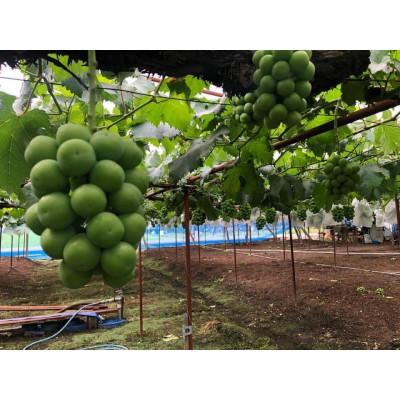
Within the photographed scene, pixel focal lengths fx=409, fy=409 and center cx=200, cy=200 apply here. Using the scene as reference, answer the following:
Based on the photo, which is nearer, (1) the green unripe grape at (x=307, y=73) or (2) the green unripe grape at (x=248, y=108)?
(1) the green unripe grape at (x=307, y=73)

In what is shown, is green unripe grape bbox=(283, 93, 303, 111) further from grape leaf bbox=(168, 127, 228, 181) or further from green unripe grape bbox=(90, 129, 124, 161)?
grape leaf bbox=(168, 127, 228, 181)

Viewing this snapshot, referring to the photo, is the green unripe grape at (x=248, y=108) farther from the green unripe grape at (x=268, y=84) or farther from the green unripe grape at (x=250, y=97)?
the green unripe grape at (x=268, y=84)

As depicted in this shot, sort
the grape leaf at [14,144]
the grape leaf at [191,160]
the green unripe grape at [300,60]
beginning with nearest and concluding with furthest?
1. the green unripe grape at [300,60]
2. the grape leaf at [14,144]
3. the grape leaf at [191,160]

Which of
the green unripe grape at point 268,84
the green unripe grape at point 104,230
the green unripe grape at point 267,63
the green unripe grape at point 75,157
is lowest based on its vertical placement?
the green unripe grape at point 104,230

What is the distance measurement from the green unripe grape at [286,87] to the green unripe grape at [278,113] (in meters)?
0.04

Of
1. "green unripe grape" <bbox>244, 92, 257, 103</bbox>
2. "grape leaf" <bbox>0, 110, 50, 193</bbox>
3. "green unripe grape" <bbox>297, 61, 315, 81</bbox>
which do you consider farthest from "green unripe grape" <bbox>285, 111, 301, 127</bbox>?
"grape leaf" <bbox>0, 110, 50, 193</bbox>

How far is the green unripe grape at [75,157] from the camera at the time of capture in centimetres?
93

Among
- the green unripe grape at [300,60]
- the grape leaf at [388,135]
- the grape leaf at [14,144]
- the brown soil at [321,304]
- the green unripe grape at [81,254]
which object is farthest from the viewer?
the brown soil at [321,304]

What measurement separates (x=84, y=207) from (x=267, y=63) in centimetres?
77

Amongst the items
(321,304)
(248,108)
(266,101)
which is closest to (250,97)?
(248,108)

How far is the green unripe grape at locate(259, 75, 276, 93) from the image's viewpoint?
1.30m

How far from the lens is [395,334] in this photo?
638cm

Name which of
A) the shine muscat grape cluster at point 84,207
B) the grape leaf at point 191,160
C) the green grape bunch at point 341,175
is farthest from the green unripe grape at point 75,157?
the green grape bunch at point 341,175

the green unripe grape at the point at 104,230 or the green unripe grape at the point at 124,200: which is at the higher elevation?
the green unripe grape at the point at 124,200
